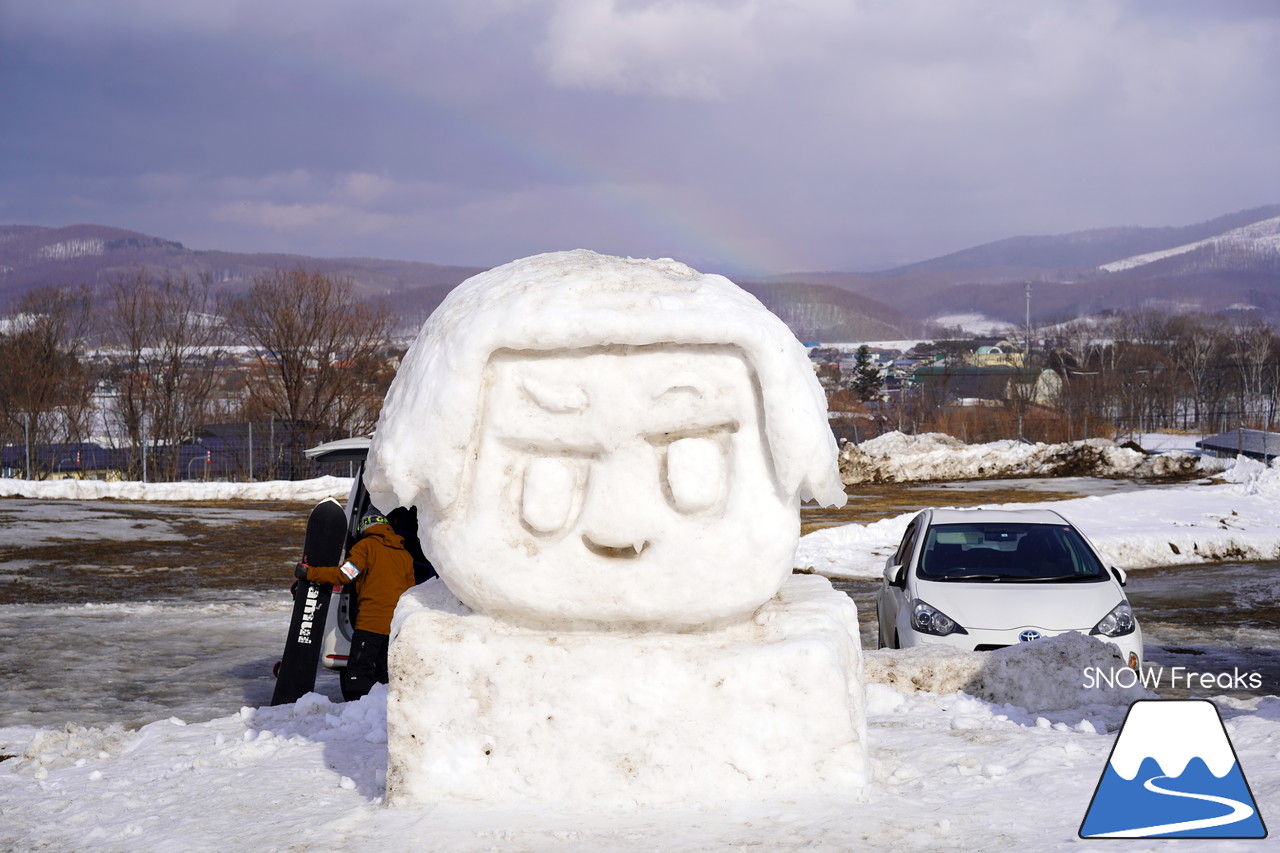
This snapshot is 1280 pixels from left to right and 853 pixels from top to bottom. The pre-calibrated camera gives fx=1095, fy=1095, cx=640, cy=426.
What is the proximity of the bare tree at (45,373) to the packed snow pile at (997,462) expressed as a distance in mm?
26399

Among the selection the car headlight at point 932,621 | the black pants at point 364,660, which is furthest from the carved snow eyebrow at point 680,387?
the car headlight at point 932,621

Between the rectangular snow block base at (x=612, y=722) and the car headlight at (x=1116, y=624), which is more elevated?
the rectangular snow block base at (x=612, y=722)

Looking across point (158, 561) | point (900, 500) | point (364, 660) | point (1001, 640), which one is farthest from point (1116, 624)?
point (900, 500)

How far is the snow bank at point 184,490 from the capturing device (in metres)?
28.9

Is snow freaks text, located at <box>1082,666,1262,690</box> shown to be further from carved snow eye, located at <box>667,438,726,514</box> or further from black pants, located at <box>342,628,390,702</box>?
black pants, located at <box>342,628,390,702</box>

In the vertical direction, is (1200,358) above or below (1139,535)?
above

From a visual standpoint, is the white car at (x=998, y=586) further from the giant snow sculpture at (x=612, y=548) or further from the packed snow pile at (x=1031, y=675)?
the giant snow sculpture at (x=612, y=548)

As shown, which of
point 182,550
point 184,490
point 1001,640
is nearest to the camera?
point 1001,640

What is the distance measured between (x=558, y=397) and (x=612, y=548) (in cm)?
61

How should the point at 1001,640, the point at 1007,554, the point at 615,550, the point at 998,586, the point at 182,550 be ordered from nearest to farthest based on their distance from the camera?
the point at 615,550
the point at 1001,640
the point at 998,586
the point at 1007,554
the point at 182,550

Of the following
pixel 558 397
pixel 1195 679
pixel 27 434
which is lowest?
pixel 1195 679

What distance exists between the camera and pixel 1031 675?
643cm

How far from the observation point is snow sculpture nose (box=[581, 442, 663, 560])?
412 centimetres

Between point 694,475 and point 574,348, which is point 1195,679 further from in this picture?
point 574,348
